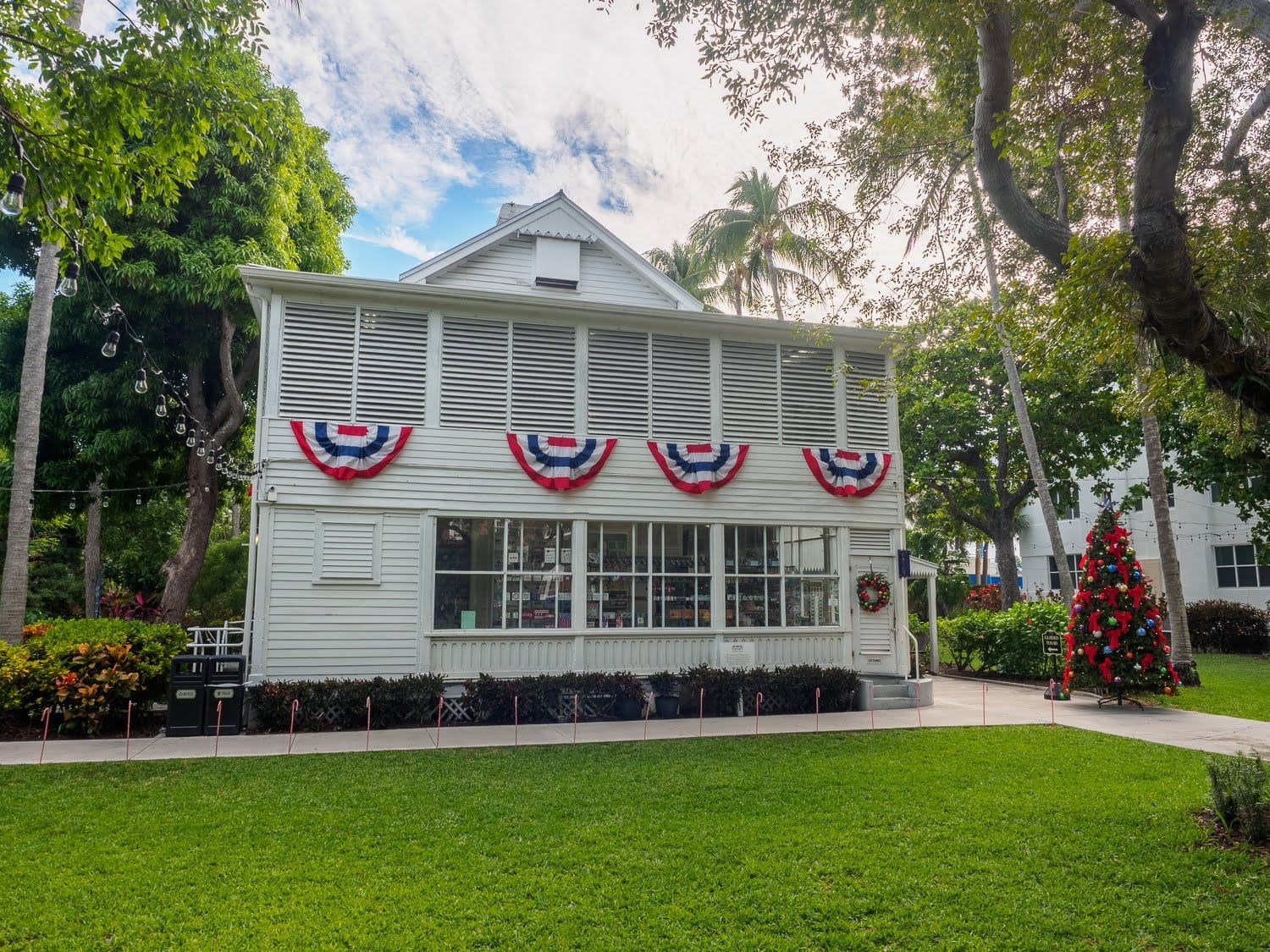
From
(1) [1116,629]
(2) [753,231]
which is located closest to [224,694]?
(1) [1116,629]

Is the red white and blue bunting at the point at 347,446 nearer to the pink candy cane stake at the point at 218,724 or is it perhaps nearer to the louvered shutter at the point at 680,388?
the pink candy cane stake at the point at 218,724

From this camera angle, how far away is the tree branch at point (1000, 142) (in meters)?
→ 6.05

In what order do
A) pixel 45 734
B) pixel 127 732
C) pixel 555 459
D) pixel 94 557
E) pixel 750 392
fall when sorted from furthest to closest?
pixel 94 557 < pixel 750 392 < pixel 555 459 < pixel 127 732 < pixel 45 734

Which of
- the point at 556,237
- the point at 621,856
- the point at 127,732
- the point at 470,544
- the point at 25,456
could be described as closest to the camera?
the point at 621,856

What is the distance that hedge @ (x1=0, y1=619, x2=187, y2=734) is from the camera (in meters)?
10.3

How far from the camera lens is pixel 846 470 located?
13.8 m

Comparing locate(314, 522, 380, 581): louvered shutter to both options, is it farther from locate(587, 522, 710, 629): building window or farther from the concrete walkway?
locate(587, 522, 710, 629): building window

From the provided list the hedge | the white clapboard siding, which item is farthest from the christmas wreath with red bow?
the hedge

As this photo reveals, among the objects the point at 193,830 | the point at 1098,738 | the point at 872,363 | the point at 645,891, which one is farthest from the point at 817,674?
the point at 193,830

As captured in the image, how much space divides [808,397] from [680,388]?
228 cm

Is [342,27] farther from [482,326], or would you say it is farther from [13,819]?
[13,819]

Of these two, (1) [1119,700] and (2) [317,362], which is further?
(1) [1119,700]

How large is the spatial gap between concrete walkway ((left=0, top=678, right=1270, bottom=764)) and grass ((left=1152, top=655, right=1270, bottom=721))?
678mm

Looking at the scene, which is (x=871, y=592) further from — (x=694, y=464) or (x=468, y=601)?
(x=468, y=601)
